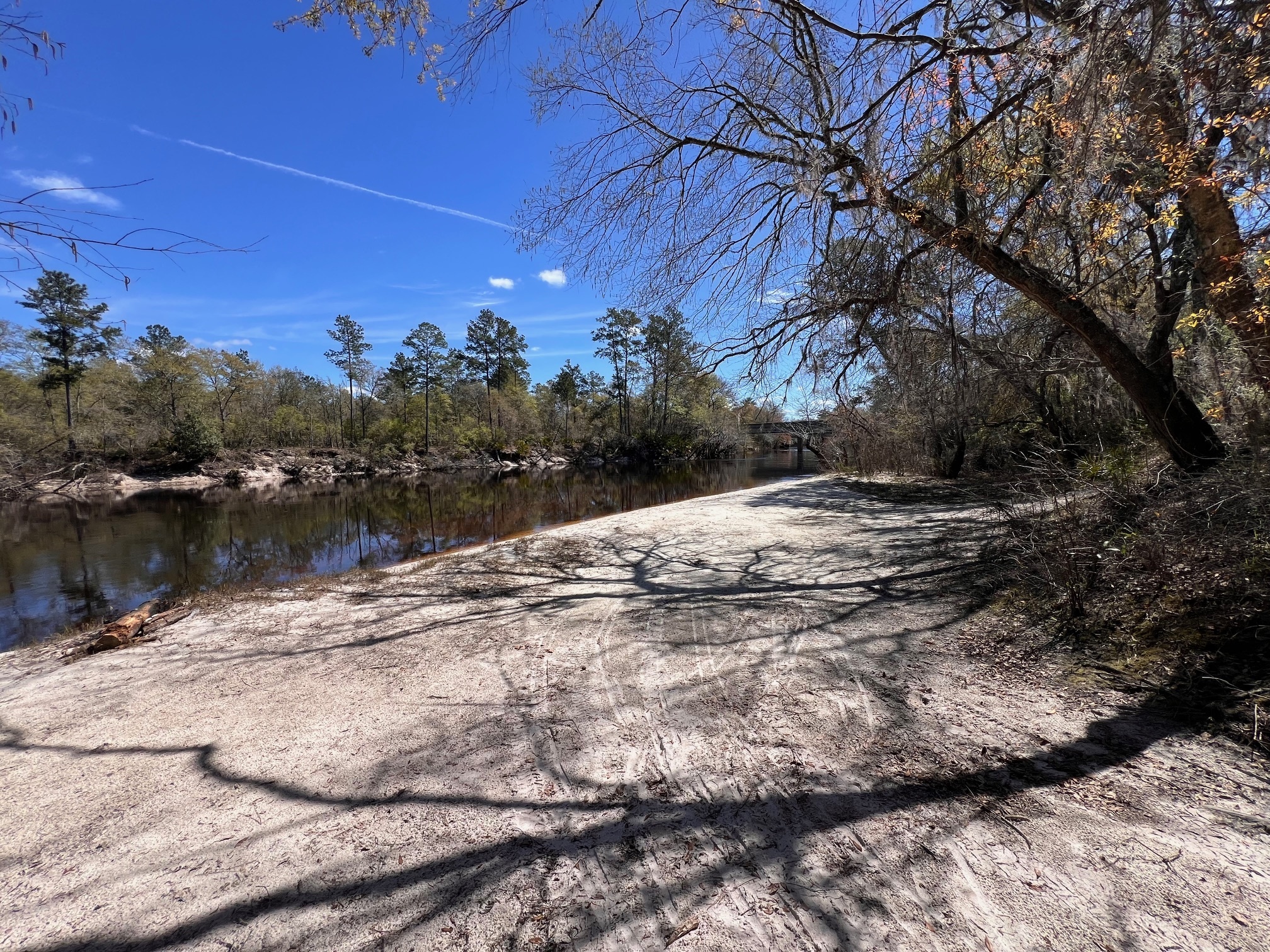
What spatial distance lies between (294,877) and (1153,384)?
751 centimetres

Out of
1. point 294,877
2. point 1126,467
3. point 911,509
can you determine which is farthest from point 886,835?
point 911,509

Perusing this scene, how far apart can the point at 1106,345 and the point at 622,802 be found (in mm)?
6035

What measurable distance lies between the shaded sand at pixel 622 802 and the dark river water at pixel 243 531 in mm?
6762

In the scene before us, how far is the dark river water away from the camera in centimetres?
968

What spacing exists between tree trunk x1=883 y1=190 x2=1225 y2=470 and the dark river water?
11.2 metres

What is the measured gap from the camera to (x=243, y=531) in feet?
53.4

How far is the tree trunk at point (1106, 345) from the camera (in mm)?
4715

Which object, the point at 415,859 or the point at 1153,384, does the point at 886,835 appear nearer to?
the point at 415,859

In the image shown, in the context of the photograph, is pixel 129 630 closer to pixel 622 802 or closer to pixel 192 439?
pixel 622 802

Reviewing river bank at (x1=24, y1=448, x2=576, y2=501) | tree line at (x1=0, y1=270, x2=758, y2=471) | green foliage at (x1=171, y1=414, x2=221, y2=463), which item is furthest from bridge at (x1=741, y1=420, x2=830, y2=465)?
green foliage at (x1=171, y1=414, x2=221, y2=463)

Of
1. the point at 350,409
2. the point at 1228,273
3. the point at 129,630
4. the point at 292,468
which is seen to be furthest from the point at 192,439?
the point at 1228,273

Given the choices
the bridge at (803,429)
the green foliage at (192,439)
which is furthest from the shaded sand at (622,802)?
the green foliage at (192,439)

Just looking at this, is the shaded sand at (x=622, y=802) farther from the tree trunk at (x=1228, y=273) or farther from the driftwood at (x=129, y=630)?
the tree trunk at (x=1228, y=273)

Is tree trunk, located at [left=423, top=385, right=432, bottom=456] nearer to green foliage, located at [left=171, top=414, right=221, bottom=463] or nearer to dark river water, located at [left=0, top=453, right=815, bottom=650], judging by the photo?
dark river water, located at [left=0, top=453, right=815, bottom=650]
